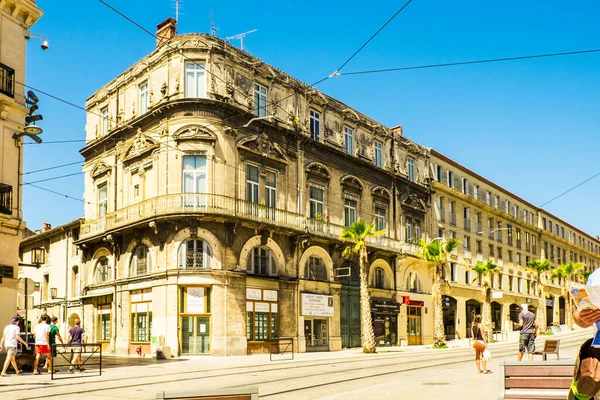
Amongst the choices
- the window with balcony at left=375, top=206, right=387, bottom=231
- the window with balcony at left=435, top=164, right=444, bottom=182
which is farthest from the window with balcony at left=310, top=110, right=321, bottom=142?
the window with balcony at left=435, top=164, right=444, bottom=182

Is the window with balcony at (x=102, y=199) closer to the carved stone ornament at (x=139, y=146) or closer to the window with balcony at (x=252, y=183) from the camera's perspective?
the carved stone ornament at (x=139, y=146)

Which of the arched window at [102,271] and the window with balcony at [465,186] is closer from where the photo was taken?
the arched window at [102,271]

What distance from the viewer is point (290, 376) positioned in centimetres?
1836

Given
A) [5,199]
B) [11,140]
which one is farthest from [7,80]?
[5,199]

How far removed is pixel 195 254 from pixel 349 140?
14496 mm

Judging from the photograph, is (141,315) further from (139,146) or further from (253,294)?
(139,146)

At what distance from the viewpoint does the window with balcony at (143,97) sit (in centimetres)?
3500

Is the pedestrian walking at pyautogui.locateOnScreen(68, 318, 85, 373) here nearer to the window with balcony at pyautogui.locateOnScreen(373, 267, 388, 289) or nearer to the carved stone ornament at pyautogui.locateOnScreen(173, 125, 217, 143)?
the carved stone ornament at pyautogui.locateOnScreen(173, 125, 217, 143)

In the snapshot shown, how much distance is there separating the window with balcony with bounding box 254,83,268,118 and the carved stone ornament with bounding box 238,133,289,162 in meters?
1.19

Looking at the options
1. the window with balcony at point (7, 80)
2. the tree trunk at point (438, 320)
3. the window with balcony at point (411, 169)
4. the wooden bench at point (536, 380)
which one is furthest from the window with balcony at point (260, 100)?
the wooden bench at point (536, 380)

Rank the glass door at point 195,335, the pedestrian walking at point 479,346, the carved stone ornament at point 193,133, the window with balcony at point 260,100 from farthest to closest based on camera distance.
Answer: the window with balcony at point 260,100, the carved stone ornament at point 193,133, the glass door at point 195,335, the pedestrian walking at point 479,346

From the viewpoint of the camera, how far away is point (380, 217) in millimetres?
44156

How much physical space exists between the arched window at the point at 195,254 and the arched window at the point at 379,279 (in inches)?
563

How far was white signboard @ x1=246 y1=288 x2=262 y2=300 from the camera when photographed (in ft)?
107
